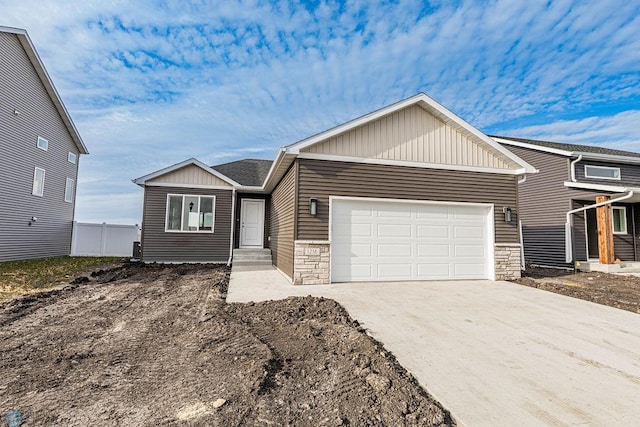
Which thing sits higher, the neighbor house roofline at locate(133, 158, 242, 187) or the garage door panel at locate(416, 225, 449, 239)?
the neighbor house roofline at locate(133, 158, 242, 187)

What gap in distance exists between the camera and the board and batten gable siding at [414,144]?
7685 millimetres

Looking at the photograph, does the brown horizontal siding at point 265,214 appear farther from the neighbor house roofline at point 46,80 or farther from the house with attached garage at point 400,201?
the neighbor house roofline at point 46,80

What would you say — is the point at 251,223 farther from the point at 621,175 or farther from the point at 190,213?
the point at 621,175

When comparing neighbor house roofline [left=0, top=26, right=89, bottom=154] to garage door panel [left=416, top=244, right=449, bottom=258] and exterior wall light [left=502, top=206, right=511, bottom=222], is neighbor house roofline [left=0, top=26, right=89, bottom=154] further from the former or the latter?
exterior wall light [left=502, top=206, right=511, bottom=222]

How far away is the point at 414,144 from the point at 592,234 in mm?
9155

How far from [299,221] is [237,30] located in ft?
18.7

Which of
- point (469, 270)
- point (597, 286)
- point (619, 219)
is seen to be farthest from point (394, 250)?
point (619, 219)

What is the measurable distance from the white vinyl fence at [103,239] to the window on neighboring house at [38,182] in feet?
9.17

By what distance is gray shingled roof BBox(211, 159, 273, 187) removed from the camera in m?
12.5

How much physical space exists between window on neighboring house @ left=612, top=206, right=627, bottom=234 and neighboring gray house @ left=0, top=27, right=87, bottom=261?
2230 cm

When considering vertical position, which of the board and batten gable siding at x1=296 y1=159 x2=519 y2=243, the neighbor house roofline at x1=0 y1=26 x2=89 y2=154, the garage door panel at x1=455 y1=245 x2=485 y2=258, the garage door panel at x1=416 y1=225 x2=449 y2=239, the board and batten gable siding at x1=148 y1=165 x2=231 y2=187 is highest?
the neighbor house roofline at x1=0 y1=26 x2=89 y2=154

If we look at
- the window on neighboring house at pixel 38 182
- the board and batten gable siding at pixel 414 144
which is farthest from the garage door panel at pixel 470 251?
the window on neighboring house at pixel 38 182

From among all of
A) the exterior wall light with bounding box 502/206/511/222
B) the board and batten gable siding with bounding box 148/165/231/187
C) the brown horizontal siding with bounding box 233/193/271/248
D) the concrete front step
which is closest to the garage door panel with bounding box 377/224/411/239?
the exterior wall light with bounding box 502/206/511/222

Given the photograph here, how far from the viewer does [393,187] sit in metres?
7.87
